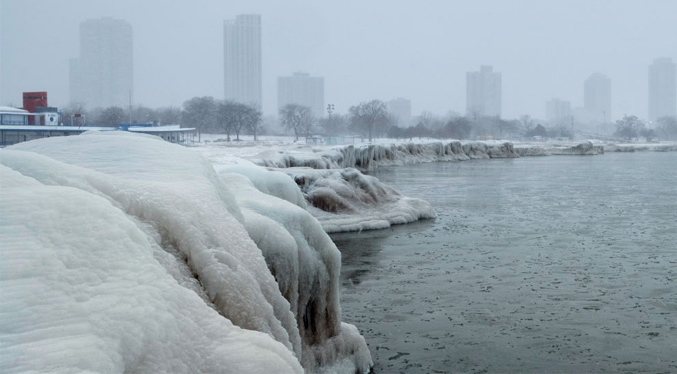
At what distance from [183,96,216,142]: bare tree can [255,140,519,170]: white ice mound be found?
42.5 metres

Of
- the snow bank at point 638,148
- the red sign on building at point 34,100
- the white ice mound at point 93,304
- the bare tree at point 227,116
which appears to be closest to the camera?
the white ice mound at point 93,304

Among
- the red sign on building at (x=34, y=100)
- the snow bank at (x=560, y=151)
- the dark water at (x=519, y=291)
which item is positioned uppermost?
the red sign on building at (x=34, y=100)

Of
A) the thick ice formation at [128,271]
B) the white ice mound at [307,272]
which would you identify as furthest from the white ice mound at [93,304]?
the white ice mound at [307,272]

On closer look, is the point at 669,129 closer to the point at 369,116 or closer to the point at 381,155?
the point at 369,116

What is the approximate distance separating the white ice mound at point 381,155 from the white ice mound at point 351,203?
454 centimetres

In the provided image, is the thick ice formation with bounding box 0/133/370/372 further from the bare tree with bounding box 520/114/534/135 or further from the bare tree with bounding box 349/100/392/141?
the bare tree with bounding box 520/114/534/135

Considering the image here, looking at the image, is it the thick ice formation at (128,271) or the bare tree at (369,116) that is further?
the bare tree at (369,116)

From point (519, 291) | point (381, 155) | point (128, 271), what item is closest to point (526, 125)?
point (381, 155)

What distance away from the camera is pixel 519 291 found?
1276 centimetres

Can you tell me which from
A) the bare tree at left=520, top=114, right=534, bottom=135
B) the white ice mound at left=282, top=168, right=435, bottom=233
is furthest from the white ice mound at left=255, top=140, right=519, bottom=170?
the bare tree at left=520, top=114, right=534, bottom=135

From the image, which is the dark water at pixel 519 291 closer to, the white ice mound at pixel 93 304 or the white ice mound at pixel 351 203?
the white ice mound at pixel 351 203

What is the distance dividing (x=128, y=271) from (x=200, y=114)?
334 ft

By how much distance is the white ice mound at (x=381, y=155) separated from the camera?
31609 millimetres

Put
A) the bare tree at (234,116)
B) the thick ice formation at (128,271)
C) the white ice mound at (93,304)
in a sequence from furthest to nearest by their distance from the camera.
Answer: the bare tree at (234,116)
the thick ice formation at (128,271)
the white ice mound at (93,304)
